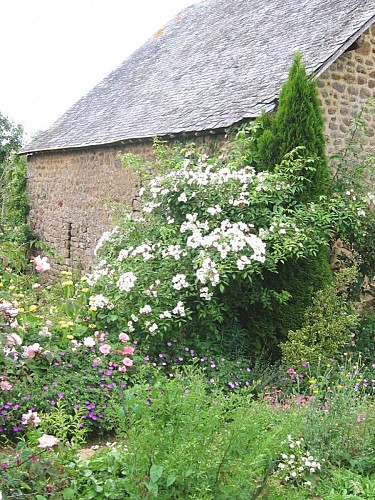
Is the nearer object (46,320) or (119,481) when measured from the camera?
(119,481)

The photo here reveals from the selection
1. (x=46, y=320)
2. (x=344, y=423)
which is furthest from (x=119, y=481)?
(x=46, y=320)

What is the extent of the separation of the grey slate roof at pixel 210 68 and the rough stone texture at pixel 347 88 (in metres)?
0.34

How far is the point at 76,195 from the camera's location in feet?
44.6

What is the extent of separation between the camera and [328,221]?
6.90 meters

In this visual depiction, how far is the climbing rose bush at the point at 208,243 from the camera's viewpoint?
20.1 feet

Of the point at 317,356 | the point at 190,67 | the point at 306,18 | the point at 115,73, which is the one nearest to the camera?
the point at 317,356

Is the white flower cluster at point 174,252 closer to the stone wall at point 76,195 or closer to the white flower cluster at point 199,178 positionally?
the white flower cluster at point 199,178

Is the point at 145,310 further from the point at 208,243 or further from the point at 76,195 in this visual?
the point at 76,195

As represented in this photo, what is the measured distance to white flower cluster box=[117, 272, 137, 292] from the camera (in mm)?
6086

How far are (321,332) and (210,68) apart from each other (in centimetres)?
635

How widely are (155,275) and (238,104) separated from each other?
3.26m

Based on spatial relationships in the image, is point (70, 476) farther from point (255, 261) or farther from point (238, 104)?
point (238, 104)

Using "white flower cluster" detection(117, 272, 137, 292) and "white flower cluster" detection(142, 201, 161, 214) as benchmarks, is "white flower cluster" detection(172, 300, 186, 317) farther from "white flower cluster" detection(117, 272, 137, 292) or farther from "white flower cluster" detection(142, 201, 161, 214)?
"white flower cluster" detection(142, 201, 161, 214)

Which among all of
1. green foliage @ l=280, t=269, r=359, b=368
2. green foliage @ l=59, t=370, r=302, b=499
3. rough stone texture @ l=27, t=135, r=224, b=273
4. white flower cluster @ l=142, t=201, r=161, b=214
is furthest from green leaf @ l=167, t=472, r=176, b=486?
rough stone texture @ l=27, t=135, r=224, b=273
